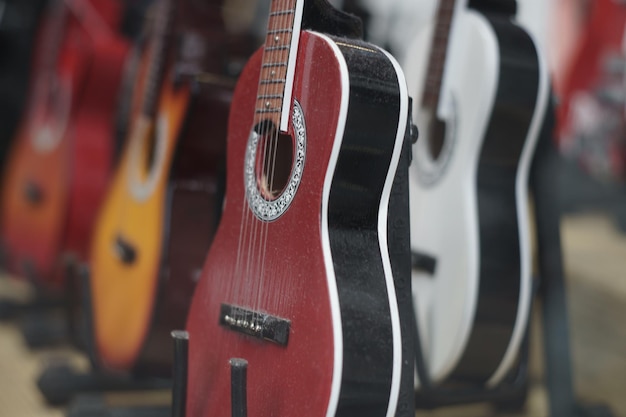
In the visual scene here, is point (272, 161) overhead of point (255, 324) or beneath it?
overhead

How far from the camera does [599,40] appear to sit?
8.30ft

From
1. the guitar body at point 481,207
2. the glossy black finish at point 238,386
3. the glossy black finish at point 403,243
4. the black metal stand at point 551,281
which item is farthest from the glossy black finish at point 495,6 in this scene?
the glossy black finish at point 238,386

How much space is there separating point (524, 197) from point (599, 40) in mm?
1316

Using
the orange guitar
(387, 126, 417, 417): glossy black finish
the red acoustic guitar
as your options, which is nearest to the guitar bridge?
(387, 126, 417, 417): glossy black finish

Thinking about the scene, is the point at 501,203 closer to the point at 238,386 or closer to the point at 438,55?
the point at 438,55

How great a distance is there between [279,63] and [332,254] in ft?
0.82

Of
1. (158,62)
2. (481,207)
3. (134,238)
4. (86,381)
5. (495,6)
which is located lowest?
(86,381)

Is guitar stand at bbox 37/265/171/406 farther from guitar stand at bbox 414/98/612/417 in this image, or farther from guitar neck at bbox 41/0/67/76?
guitar neck at bbox 41/0/67/76

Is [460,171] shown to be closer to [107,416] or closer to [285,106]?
[285,106]

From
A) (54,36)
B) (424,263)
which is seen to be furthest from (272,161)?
(54,36)

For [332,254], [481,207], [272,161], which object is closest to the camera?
[332,254]

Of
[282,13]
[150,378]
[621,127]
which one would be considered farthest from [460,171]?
[621,127]

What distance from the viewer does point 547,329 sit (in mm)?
1484

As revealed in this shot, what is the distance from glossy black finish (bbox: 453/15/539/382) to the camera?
1358mm
